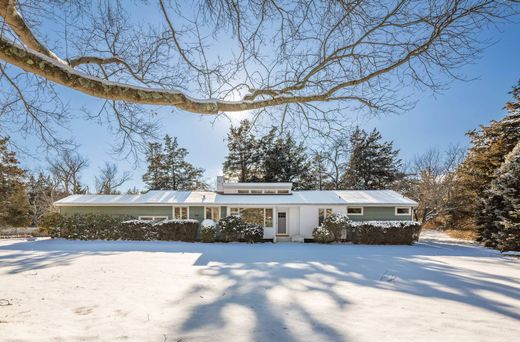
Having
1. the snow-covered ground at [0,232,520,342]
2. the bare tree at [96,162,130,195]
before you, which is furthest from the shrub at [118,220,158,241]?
the bare tree at [96,162,130,195]

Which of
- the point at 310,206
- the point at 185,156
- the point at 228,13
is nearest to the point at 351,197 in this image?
the point at 310,206

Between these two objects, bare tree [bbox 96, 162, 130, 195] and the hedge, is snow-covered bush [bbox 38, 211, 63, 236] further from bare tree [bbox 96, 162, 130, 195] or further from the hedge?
bare tree [bbox 96, 162, 130, 195]

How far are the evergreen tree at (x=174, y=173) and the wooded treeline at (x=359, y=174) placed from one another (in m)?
0.11

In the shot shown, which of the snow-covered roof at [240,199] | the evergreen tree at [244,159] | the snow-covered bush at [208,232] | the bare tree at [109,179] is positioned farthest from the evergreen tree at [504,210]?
the bare tree at [109,179]

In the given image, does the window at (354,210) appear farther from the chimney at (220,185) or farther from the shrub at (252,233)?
the chimney at (220,185)

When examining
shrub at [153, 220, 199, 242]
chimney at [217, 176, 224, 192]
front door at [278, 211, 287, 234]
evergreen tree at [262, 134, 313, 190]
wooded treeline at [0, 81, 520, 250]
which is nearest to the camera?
shrub at [153, 220, 199, 242]

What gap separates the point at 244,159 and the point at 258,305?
2735 centimetres

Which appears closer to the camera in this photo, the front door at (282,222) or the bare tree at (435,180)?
the front door at (282,222)

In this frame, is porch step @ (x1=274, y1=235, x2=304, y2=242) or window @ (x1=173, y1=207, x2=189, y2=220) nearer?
porch step @ (x1=274, y1=235, x2=304, y2=242)

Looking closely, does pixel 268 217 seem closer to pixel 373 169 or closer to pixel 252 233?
pixel 252 233

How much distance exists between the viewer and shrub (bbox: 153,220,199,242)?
50.1ft

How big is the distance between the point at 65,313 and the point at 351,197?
17.0 metres

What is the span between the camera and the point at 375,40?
14.7ft

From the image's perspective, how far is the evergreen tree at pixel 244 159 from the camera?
3034 centimetres
